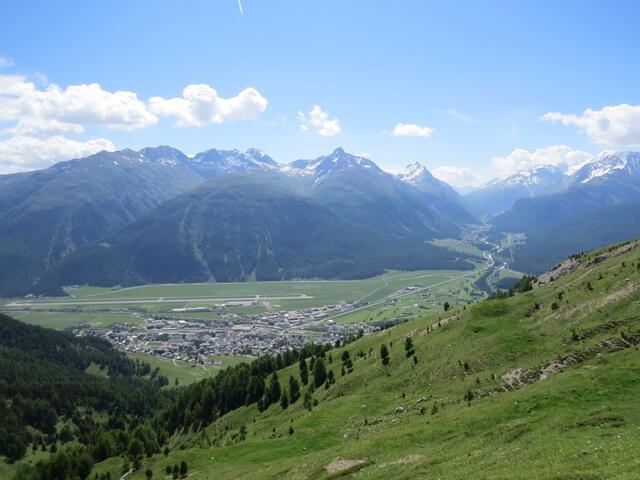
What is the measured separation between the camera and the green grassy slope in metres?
37.3

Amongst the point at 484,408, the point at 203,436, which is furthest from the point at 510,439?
the point at 203,436

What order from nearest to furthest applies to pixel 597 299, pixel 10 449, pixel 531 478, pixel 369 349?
pixel 531 478
pixel 597 299
pixel 369 349
pixel 10 449

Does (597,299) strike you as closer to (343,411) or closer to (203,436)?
(343,411)

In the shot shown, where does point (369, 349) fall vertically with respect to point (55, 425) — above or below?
above

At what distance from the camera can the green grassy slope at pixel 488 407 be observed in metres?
37.3

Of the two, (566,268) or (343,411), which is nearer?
(343,411)

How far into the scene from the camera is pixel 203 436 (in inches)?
4195

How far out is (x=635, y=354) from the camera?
5225 cm

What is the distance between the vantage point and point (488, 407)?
50.4 m

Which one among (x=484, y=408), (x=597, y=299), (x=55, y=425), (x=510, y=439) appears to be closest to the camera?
(x=510, y=439)

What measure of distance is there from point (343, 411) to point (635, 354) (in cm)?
3904

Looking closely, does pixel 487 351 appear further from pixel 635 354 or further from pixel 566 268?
pixel 566 268

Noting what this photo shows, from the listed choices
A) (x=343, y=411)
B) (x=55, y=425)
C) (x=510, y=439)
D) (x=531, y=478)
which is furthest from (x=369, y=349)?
(x=55, y=425)

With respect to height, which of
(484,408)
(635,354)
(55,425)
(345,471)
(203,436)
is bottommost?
(55,425)
